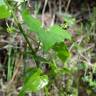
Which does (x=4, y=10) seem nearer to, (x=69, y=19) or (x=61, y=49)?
(x=61, y=49)

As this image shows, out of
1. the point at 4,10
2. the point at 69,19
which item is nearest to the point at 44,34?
the point at 4,10

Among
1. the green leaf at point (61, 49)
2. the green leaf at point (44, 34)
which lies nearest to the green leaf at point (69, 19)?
the green leaf at point (61, 49)

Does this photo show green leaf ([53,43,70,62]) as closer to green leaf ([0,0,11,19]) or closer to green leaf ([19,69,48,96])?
green leaf ([19,69,48,96])

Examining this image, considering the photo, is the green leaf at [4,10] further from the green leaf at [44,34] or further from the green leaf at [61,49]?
the green leaf at [61,49]

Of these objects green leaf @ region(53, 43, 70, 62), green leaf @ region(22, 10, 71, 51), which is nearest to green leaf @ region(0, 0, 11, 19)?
green leaf @ region(22, 10, 71, 51)

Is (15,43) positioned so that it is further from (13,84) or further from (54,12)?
(54,12)

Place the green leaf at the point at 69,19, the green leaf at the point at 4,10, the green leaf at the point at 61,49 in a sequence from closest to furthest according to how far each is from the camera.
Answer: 1. the green leaf at the point at 4,10
2. the green leaf at the point at 61,49
3. the green leaf at the point at 69,19

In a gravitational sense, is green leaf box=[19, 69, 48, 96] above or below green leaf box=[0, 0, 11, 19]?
below

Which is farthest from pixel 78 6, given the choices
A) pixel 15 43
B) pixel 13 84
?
pixel 13 84
